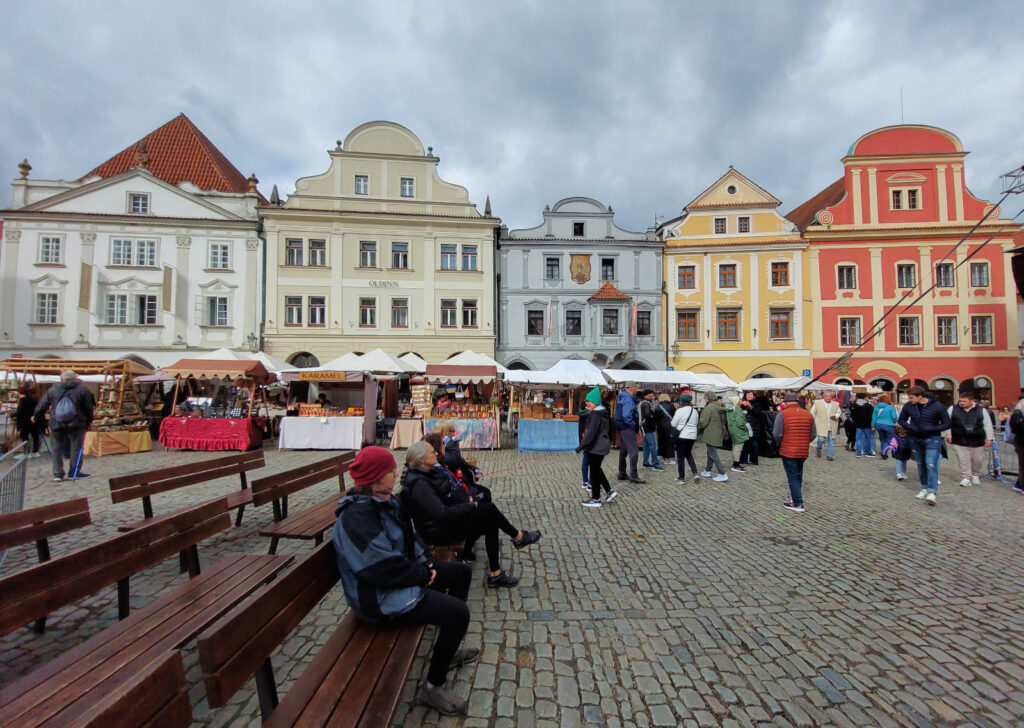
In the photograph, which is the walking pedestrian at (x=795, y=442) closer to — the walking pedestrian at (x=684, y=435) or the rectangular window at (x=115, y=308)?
the walking pedestrian at (x=684, y=435)

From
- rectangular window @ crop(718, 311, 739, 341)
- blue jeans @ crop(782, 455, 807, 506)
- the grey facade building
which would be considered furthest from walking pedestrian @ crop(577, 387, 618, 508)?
rectangular window @ crop(718, 311, 739, 341)

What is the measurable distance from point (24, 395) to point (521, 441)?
39.6 ft

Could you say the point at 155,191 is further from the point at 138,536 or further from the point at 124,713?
the point at 124,713

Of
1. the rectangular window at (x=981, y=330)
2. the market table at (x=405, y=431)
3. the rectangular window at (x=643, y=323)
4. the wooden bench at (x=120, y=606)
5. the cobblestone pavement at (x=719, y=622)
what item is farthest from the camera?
the rectangular window at (x=643, y=323)

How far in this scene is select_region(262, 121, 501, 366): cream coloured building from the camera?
875 inches

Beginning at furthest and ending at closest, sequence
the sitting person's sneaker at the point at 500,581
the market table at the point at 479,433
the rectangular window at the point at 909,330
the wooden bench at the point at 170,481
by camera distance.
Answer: the rectangular window at the point at 909,330
the market table at the point at 479,433
the wooden bench at the point at 170,481
the sitting person's sneaker at the point at 500,581

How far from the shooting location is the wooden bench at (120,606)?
1.75 metres

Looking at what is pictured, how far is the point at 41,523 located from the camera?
3.34 metres

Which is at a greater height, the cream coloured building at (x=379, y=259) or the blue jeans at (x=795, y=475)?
the cream coloured building at (x=379, y=259)

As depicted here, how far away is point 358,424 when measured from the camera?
12375 millimetres

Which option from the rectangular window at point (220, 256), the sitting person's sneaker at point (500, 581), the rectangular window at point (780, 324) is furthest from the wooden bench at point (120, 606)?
the rectangular window at point (780, 324)

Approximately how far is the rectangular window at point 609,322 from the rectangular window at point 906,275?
15390 millimetres

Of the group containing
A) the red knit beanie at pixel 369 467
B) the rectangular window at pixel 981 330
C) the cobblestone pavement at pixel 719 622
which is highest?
the rectangular window at pixel 981 330

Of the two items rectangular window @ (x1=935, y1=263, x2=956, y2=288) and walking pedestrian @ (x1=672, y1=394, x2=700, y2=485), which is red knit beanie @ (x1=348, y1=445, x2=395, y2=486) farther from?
rectangular window @ (x1=935, y1=263, x2=956, y2=288)
